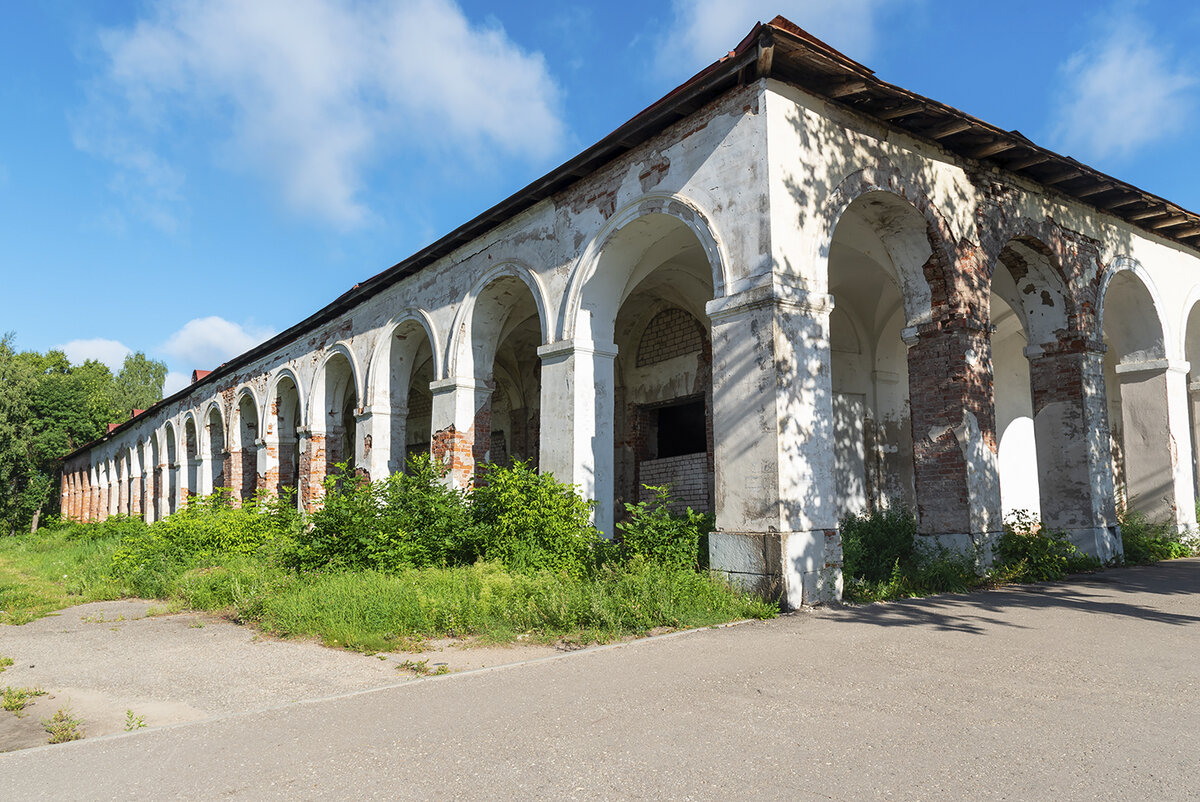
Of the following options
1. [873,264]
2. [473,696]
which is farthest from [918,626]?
[873,264]

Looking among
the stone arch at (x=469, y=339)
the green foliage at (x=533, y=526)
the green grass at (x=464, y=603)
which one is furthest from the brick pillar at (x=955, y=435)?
the stone arch at (x=469, y=339)

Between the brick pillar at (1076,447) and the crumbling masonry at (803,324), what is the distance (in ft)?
0.12

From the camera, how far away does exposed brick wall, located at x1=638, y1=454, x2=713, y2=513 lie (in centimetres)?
1294

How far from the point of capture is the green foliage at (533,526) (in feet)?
25.0

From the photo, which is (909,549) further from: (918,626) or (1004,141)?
(1004,141)

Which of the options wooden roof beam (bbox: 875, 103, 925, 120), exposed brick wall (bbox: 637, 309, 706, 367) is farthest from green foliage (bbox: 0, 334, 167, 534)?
wooden roof beam (bbox: 875, 103, 925, 120)

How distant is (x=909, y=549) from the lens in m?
8.90

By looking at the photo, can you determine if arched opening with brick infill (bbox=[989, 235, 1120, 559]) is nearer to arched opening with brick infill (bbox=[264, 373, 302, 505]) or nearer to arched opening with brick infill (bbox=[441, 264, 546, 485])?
arched opening with brick infill (bbox=[441, 264, 546, 485])

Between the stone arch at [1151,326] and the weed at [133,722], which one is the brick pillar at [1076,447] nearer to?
the stone arch at [1151,326]

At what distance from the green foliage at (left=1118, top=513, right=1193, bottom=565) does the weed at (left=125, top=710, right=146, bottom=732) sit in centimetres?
1111

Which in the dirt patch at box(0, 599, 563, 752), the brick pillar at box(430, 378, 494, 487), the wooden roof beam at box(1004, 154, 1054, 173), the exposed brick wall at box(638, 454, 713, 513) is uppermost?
the wooden roof beam at box(1004, 154, 1054, 173)

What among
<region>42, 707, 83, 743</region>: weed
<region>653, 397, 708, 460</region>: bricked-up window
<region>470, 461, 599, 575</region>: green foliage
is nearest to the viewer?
<region>42, 707, 83, 743</region>: weed

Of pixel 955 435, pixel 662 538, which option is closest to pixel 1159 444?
pixel 955 435

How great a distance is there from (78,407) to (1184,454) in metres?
44.1
